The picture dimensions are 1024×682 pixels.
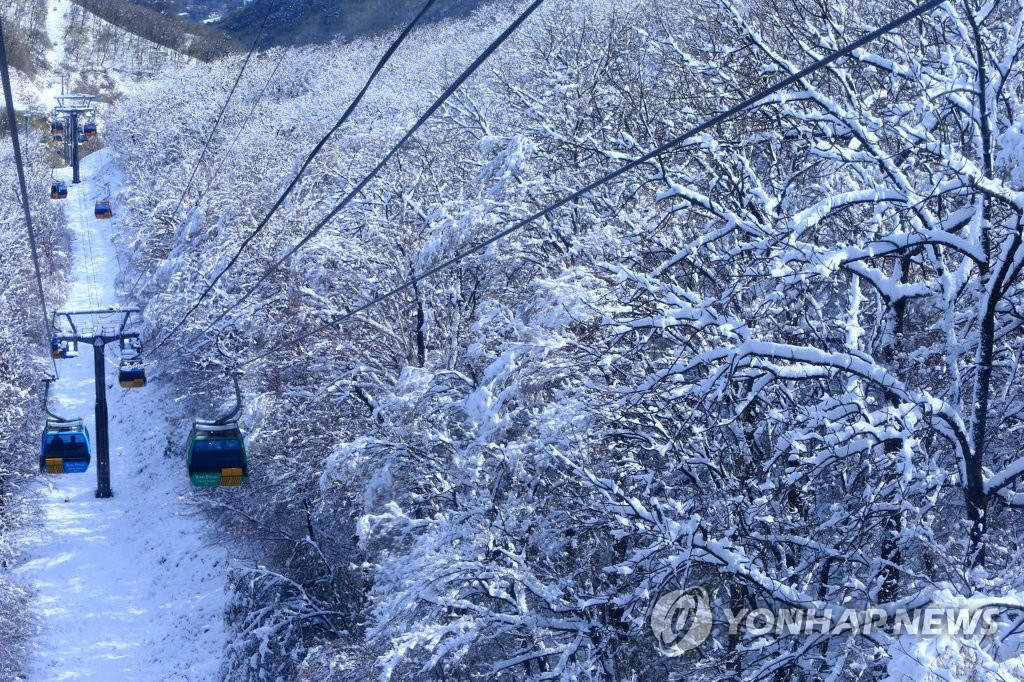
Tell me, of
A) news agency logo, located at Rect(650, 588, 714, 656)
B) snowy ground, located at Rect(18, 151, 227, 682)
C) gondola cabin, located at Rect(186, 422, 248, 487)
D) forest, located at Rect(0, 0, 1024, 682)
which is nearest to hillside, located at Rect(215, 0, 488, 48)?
snowy ground, located at Rect(18, 151, 227, 682)

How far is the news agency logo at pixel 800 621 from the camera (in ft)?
17.5

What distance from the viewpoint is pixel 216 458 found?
1423cm

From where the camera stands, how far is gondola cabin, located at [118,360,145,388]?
19.6m

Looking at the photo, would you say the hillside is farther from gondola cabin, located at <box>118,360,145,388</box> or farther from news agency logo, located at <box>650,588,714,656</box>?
news agency logo, located at <box>650,588,714,656</box>

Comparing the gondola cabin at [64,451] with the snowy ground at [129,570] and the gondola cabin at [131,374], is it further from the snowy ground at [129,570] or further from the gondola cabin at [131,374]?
the snowy ground at [129,570]

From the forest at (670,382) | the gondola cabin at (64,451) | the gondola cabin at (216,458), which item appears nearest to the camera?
the forest at (670,382)

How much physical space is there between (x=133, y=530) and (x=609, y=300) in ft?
55.4

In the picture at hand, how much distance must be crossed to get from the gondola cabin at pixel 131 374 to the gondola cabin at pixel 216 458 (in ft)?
19.5

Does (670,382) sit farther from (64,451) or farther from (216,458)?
(64,451)

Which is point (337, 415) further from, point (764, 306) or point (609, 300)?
point (764, 306)

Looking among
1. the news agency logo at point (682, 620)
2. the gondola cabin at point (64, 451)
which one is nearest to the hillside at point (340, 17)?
the gondola cabin at point (64, 451)

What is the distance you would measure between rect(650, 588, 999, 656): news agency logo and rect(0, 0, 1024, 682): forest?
0.32 ft

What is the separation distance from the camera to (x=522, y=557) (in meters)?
9.61

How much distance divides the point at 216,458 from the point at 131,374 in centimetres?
643
